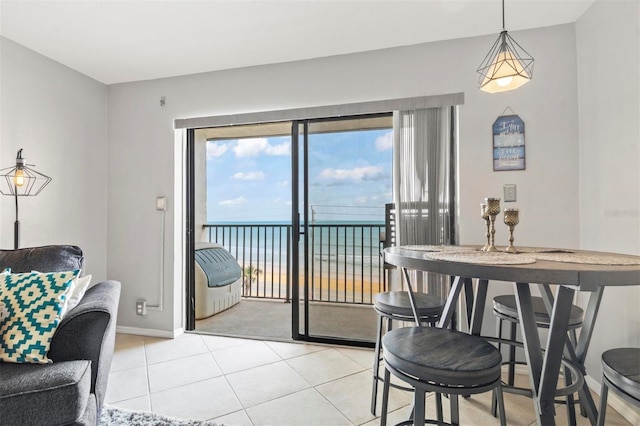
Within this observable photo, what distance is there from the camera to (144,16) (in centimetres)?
223

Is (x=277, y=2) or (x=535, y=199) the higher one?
(x=277, y=2)

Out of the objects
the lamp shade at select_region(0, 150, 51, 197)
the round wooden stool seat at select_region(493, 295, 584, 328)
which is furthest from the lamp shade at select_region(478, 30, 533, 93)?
the lamp shade at select_region(0, 150, 51, 197)

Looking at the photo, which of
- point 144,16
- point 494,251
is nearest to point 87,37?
point 144,16

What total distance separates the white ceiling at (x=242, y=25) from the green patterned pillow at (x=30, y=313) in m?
1.70

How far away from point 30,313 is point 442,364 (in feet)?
5.70

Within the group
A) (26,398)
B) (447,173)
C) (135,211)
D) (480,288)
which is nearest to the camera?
(26,398)

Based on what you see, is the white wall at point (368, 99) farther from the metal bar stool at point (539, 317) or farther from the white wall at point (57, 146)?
the metal bar stool at point (539, 317)

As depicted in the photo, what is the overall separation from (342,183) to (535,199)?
1455 millimetres

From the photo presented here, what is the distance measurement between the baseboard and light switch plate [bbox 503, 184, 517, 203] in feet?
9.86

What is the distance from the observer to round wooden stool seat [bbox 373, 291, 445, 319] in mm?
1792

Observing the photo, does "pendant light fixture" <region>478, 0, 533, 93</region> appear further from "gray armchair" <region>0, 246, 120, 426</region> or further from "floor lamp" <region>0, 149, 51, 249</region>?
"floor lamp" <region>0, 149, 51, 249</region>

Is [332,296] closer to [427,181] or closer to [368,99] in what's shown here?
[427,181]

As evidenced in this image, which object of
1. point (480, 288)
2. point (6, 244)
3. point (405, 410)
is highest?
point (6, 244)

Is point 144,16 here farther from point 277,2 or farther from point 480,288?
point 480,288
